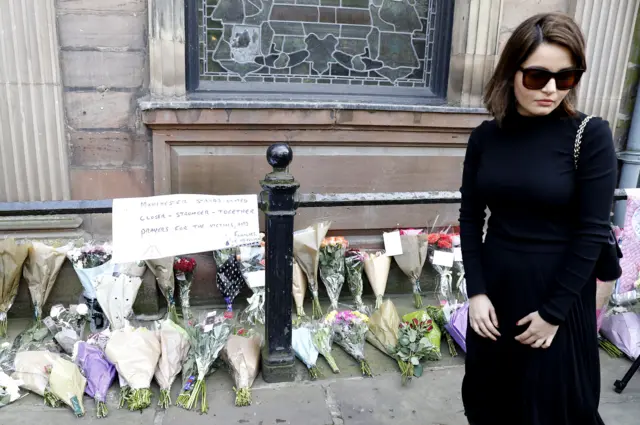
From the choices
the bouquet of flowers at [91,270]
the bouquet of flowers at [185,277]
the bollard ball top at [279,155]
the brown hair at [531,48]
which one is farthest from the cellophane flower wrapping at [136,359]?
the brown hair at [531,48]

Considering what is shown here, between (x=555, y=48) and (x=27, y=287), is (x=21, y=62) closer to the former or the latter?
(x=27, y=287)

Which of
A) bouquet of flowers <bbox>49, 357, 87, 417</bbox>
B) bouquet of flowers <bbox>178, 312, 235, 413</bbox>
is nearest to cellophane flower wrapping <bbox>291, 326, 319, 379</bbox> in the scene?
bouquet of flowers <bbox>178, 312, 235, 413</bbox>

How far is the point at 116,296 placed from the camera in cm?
343

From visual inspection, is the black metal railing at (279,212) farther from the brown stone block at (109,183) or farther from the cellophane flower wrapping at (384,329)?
the brown stone block at (109,183)

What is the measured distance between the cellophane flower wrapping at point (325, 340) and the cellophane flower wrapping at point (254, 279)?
0.57 m

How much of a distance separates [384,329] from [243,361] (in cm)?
99

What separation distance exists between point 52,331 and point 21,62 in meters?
1.98

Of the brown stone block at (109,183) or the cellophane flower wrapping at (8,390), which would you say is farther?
the brown stone block at (109,183)

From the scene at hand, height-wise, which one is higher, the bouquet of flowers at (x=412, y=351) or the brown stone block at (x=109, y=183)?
the brown stone block at (x=109, y=183)

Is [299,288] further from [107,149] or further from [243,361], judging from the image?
[107,149]

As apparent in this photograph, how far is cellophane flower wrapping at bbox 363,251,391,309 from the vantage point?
3.96 metres

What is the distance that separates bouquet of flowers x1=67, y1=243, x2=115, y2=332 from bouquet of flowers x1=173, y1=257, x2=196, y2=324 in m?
0.46

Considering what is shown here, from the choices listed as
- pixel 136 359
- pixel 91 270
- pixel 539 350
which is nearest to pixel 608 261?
pixel 539 350

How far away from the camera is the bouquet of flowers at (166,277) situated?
3.64 meters
